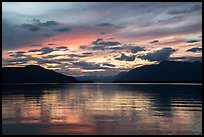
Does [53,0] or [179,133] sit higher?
[53,0]

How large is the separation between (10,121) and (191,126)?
2164 centimetres

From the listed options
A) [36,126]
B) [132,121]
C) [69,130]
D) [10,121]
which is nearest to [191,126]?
[132,121]

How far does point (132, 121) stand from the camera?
120 feet

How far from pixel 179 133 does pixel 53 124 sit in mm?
14184

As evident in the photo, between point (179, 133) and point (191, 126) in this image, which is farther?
point (191, 126)

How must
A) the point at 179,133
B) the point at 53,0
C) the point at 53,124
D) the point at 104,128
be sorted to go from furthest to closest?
the point at 53,124
the point at 104,128
the point at 179,133
the point at 53,0

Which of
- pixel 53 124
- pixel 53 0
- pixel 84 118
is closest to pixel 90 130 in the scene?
pixel 53 124

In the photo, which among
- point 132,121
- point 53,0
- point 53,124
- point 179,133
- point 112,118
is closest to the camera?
point 53,0

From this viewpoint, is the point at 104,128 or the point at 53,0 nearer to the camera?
the point at 53,0

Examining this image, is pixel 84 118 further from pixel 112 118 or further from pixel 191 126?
pixel 191 126

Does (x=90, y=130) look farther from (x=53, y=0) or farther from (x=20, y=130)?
(x=53, y=0)

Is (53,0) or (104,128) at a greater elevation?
(53,0)

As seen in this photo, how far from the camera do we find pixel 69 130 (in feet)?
99.1

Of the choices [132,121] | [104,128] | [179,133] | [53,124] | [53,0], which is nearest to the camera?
[53,0]
